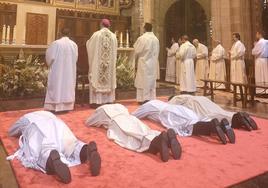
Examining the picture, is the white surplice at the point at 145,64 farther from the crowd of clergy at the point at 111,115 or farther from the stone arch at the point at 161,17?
the stone arch at the point at 161,17

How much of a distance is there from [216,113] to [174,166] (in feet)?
6.90

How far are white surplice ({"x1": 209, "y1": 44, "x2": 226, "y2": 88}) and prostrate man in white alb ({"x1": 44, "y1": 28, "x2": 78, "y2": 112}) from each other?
679 cm

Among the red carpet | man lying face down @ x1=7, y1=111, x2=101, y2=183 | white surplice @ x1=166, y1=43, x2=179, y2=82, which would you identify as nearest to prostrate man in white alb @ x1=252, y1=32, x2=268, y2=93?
white surplice @ x1=166, y1=43, x2=179, y2=82

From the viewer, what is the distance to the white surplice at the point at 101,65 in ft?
24.7

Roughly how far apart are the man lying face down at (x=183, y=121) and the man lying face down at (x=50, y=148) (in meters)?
2.02

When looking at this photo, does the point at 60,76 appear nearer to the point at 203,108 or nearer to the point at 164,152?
the point at 203,108

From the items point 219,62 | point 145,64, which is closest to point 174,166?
point 145,64

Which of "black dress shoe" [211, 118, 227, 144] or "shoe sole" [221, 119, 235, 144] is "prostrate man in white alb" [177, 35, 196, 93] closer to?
"shoe sole" [221, 119, 235, 144]

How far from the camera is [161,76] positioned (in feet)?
55.0

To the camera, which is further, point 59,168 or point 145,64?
point 145,64

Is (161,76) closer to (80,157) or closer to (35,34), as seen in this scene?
(35,34)

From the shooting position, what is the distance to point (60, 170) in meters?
3.20

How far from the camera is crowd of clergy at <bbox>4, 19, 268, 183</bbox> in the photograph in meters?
3.77

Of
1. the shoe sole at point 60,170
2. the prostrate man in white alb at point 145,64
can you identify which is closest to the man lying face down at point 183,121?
the prostrate man in white alb at point 145,64
